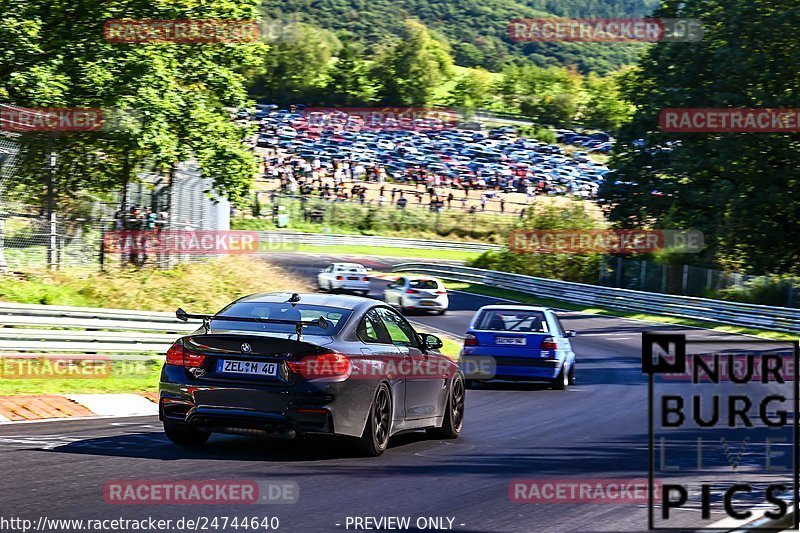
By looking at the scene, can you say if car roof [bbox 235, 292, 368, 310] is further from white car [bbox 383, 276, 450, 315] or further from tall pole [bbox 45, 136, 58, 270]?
white car [bbox 383, 276, 450, 315]

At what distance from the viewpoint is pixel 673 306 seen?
1720 inches

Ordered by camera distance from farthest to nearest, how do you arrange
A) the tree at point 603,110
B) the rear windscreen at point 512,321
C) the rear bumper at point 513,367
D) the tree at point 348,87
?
1. the tree at point 348,87
2. the tree at point 603,110
3. the rear windscreen at point 512,321
4. the rear bumper at point 513,367

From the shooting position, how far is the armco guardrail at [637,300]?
39.8 meters

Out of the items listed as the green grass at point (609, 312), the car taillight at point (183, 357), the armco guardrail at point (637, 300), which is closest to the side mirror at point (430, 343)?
the car taillight at point (183, 357)

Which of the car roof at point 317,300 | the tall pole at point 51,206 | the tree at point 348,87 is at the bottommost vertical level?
the car roof at point 317,300

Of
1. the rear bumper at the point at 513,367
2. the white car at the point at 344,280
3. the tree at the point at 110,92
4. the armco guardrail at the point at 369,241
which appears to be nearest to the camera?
the rear bumper at the point at 513,367

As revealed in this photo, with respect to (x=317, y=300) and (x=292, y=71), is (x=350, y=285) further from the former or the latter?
(x=292, y=71)

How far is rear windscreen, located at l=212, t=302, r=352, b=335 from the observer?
960 centimetres

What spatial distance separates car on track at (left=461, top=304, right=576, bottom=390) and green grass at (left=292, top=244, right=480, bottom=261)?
4754 cm

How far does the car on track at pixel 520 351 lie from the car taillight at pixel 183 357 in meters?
9.60

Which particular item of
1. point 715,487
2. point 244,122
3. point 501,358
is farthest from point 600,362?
point 715,487

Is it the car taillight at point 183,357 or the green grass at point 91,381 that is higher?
the car taillight at point 183,357

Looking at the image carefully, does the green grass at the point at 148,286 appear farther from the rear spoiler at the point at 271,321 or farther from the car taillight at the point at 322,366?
the car taillight at the point at 322,366
